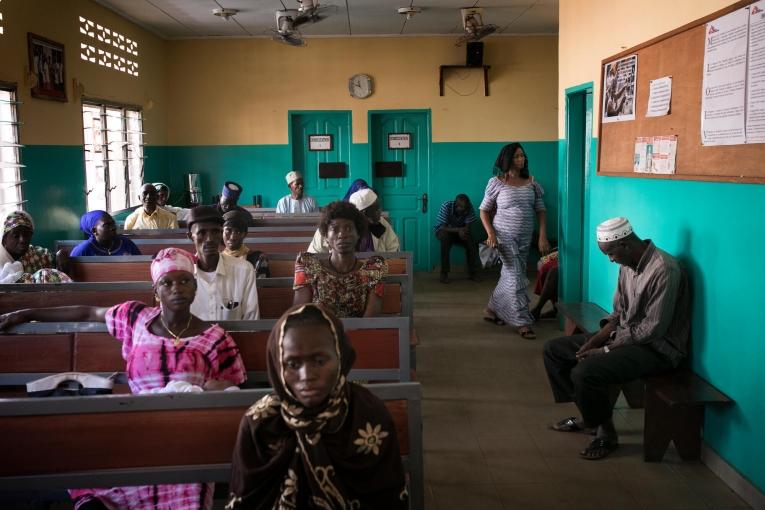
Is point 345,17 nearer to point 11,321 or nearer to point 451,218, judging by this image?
point 451,218

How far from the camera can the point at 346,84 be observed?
34.1 feet

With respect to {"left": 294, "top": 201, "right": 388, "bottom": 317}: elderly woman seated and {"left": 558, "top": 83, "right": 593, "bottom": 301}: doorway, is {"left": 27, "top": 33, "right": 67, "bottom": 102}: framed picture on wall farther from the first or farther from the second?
{"left": 558, "top": 83, "right": 593, "bottom": 301}: doorway

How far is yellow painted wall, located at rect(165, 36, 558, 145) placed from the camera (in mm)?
10320

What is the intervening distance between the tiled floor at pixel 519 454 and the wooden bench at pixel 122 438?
1507 millimetres

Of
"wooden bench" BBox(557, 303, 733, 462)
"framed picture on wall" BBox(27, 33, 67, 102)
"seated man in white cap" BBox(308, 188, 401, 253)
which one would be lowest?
"wooden bench" BBox(557, 303, 733, 462)

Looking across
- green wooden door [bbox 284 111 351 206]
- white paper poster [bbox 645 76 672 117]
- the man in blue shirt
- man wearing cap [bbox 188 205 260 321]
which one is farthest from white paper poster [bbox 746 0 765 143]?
green wooden door [bbox 284 111 351 206]

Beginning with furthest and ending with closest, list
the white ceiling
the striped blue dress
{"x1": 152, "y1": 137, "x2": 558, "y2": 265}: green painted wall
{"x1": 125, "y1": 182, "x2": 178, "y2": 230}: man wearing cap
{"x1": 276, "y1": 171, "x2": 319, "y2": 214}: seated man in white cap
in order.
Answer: {"x1": 152, "y1": 137, "x2": 558, "y2": 265}: green painted wall
{"x1": 276, "y1": 171, "x2": 319, "y2": 214}: seated man in white cap
the white ceiling
{"x1": 125, "y1": 182, "x2": 178, "y2": 230}: man wearing cap
the striped blue dress

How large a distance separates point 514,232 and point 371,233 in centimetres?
186

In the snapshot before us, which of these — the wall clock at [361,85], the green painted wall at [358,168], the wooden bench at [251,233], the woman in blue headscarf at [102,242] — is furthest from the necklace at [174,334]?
the wall clock at [361,85]

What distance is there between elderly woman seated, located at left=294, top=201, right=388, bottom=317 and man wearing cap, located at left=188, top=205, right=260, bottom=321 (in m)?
0.26

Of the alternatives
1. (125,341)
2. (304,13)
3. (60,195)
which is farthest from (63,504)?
(304,13)

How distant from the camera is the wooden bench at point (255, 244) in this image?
19.4 ft

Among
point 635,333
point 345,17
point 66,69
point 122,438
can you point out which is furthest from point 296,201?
point 122,438

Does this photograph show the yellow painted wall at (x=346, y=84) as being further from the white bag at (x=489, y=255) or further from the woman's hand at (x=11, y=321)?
the woman's hand at (x=11, y=321)
